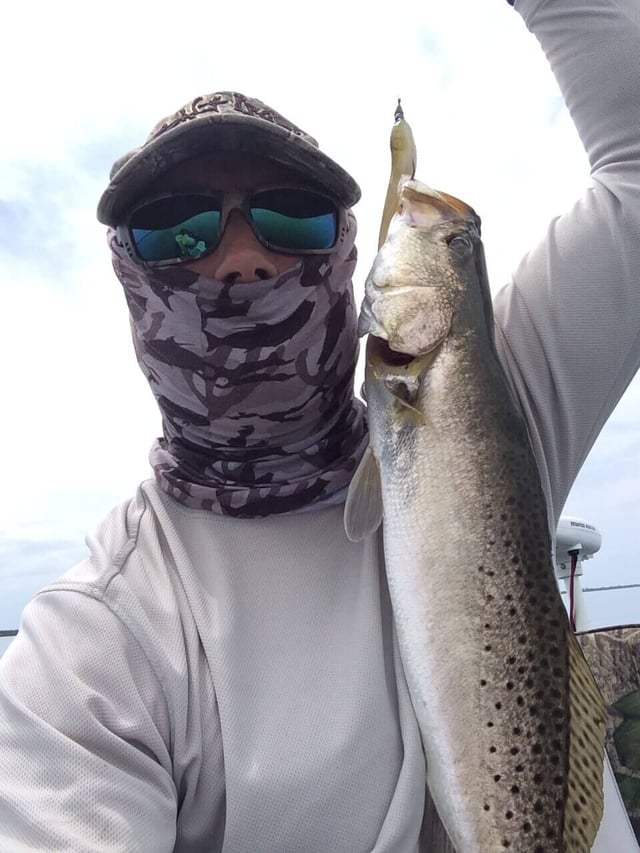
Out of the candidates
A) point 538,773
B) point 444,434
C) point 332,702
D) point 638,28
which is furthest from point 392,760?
point 638,28

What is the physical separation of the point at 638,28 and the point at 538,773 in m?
2.13

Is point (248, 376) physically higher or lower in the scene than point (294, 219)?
lower

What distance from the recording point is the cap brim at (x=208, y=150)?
1907 millimetres

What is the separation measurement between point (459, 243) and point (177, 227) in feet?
2.65

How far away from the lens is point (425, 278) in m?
2.00

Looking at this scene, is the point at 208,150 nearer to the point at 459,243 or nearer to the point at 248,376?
the point at 248,376

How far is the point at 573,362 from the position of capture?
2062 mm

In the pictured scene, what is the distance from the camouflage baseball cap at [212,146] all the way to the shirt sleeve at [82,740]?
1094 mm

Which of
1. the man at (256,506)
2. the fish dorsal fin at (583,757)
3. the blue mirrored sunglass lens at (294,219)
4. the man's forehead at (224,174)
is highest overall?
the man's forehead at (224,174)

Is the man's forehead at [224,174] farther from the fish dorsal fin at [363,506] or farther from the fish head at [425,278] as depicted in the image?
the fish dorsal fin at [363,506]

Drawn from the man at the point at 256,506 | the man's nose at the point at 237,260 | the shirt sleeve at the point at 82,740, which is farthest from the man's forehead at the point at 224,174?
the shirt sleeve at the point at 82,740

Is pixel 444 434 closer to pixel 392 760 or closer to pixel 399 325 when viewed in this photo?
pixel 399 325

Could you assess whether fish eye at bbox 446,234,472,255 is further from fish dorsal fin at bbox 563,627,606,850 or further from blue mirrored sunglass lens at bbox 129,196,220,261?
fish dorsal fin at bbox 563,627,606,850

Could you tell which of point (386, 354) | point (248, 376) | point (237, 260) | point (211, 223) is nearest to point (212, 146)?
point (211, 223)
